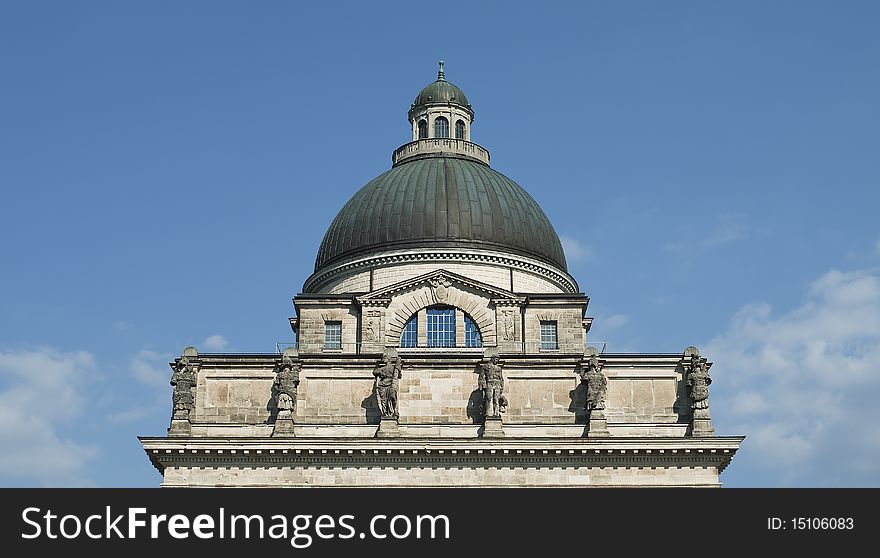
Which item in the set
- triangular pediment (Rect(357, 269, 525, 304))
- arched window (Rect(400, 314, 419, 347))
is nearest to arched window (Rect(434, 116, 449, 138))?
triangular pediment (Rect(357, 269, 525, 304))

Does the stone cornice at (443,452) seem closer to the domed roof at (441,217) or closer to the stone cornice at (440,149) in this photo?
the domed roof at (441,217)

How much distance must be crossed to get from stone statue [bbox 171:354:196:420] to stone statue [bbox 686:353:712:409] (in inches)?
733

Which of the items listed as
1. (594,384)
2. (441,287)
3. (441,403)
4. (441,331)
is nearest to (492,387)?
(441,403)

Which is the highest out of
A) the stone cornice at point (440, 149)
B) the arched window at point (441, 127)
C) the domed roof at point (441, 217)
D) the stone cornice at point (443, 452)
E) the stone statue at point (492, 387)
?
the arched window at point (441, 127)

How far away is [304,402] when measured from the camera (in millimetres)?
49125

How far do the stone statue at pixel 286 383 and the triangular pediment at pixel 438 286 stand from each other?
794 centimetres

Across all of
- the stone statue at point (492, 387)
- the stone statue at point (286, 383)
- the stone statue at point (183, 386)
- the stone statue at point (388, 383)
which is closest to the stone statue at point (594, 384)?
the stone statue at point (492, 387)

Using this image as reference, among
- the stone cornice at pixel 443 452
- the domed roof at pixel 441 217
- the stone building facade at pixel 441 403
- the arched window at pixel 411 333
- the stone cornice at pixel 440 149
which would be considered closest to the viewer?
the stone cornice at pixel 443 452

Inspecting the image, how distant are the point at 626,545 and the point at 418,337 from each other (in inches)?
850

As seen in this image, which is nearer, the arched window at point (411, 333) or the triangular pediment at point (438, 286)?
the arched window at point (411, 333)

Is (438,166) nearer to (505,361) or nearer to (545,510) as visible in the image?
(505,361)

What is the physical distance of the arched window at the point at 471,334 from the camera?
5578 centimetres

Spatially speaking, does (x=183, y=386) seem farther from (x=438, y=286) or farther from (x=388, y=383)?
(x=438, y=286)

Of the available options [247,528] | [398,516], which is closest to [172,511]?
[247,528]
